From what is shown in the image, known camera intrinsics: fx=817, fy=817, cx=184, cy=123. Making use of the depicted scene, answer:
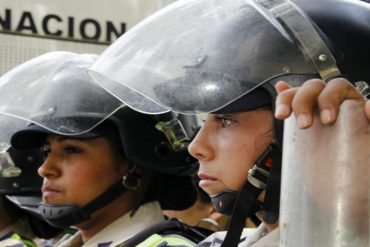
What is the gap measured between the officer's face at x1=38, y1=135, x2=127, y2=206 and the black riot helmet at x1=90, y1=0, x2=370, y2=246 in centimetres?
74

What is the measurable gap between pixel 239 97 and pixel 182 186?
106 centimetres

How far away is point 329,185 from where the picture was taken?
2.29 ft

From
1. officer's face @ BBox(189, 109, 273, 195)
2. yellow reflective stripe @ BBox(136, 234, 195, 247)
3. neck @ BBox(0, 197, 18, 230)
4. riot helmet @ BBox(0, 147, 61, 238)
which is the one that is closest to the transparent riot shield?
officer's face @ BBox(189, 109, 273, 195)

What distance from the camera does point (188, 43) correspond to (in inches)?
66.7

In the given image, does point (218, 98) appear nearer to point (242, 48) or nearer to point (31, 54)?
point (242, 48)

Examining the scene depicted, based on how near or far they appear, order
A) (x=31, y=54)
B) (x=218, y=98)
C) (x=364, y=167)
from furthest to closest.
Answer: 1. (x=31, y=54)
2. (x=218, y=98)
3. (x=364, y=167)

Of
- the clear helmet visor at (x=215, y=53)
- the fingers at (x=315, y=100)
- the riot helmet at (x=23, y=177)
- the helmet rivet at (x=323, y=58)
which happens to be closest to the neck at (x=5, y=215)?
the riot helmet at (x=23, y=177)

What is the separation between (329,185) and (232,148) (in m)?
0.94

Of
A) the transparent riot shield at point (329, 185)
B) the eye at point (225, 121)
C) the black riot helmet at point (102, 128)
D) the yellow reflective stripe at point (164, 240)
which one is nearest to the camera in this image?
the transparent riot shield at point (329, 185)

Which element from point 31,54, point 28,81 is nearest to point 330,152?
point 28,81

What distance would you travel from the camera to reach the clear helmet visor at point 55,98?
2.42 metres

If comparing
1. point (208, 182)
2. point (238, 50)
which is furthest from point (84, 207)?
point (238, 50)

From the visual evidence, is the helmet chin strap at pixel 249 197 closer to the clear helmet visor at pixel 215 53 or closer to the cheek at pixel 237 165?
the cheek at pixel 237 165

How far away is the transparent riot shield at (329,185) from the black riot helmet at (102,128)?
1.62m
